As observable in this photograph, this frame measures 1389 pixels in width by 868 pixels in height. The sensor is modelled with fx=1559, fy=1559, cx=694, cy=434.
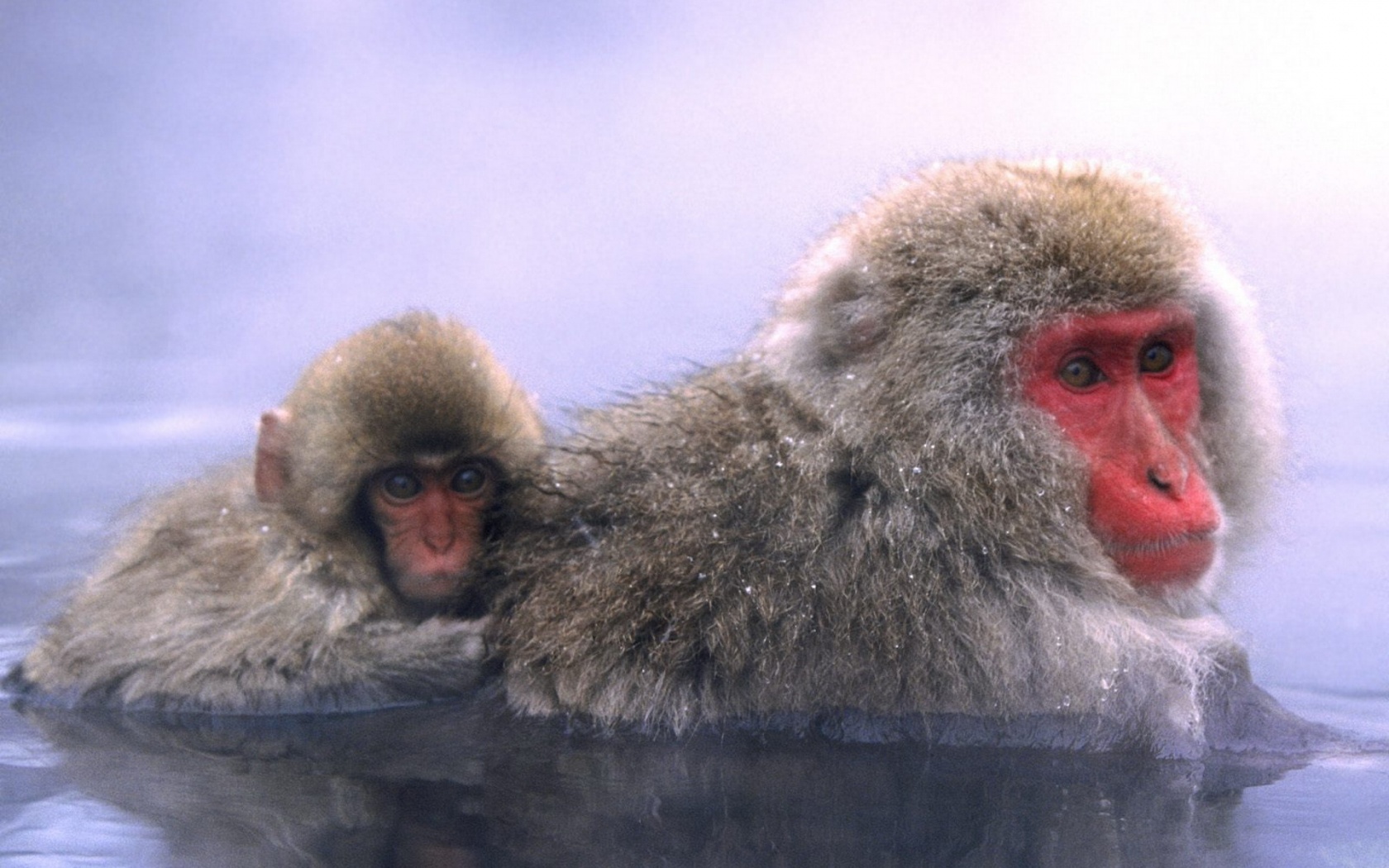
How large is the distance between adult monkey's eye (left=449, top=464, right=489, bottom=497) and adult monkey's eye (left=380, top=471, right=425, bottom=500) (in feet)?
0.22

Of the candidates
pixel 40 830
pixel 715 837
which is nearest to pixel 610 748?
pixel 715 837

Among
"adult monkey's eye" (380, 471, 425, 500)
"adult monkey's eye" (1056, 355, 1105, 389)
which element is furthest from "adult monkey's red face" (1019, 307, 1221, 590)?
"adult monkey's eye" (380, 471, 425, 500)

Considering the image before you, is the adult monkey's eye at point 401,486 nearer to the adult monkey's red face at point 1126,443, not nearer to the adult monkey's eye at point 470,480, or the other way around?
the adult monkey's eye at point 470,480

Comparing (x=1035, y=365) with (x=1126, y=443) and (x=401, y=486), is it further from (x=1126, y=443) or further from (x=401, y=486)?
(x=401, y=486)

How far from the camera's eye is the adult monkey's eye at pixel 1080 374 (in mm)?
2514

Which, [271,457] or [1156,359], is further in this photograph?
[271,457]

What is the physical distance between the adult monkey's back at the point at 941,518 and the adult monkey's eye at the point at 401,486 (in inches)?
15.8

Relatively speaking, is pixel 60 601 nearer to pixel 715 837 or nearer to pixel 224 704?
pixel 224 704

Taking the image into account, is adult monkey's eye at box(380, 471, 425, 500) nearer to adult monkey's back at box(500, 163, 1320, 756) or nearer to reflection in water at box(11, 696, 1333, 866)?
adult monkey's back at box(500, 163, 1320, 756)

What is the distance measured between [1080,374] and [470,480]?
3.89ft

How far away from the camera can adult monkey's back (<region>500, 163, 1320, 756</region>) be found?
7.74 feet

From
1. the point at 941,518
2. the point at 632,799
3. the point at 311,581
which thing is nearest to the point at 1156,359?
the point at 941,518

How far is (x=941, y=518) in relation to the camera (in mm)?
2404

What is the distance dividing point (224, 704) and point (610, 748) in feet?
2.68
